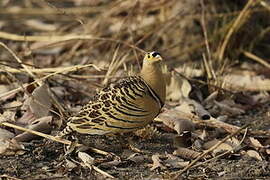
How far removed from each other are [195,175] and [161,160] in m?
0.28

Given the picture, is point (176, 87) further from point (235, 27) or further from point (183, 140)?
point (235, 27)

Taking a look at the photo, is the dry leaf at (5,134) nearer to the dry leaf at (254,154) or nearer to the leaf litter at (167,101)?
the leaf litter at (167,101)

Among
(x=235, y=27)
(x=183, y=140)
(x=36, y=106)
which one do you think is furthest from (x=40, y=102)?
(x=235, y=27)

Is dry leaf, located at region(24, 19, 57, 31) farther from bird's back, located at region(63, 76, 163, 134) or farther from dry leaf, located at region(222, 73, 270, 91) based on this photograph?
bird's back, located at region(63, 76, 163, 134)

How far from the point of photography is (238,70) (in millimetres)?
5492

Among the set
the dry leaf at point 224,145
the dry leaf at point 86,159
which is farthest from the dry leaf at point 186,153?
the dry leaf at point 86,159

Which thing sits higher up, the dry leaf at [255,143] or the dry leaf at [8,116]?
the dry leaf at [8,116]

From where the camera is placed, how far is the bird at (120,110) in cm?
315

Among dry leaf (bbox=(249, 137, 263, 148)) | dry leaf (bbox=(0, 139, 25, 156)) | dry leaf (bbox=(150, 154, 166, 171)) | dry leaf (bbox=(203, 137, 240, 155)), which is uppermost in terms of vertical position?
dry leaf (bbox=(0, 139, 25, 156))

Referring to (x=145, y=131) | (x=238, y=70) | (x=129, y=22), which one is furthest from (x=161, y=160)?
(x=129, y=22)

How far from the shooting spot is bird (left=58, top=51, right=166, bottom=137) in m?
3.15

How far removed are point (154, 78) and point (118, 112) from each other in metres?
0.33

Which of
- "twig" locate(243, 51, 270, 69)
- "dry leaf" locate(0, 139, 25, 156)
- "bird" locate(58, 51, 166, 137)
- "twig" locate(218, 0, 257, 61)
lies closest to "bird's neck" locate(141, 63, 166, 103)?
"bird" locate(58, 51, 166, 137)

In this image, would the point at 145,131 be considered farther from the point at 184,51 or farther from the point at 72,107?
the point at 184,51
